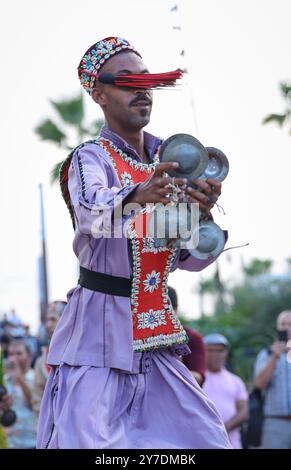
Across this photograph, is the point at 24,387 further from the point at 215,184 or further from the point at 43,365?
the point at 215,184

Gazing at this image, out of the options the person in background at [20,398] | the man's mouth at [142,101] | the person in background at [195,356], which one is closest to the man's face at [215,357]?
the person in background at [20,398]

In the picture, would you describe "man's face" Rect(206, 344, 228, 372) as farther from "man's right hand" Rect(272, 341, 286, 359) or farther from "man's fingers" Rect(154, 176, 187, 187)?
"man's fingers" Rect(154, 176, 187, 187)

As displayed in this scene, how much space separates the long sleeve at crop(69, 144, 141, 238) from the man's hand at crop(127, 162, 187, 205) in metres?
0.08

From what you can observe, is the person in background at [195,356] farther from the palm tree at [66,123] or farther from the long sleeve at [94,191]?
the palm tree at [66,123]

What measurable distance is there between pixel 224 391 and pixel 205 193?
688 centimetres

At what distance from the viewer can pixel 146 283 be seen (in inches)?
222

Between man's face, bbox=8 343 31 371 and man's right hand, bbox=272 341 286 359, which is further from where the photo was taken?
man's face, bbox=8 343 31 371

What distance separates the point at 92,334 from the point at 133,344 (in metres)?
0.20

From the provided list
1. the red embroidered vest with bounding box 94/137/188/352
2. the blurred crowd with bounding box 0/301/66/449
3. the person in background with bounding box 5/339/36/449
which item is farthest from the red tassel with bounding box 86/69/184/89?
the person in background with bounding box 5/339/36/449

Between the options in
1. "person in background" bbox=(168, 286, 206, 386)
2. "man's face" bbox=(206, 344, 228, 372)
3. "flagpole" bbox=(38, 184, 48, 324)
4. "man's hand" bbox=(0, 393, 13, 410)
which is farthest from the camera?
"flagpole" bbox=(38, 184, 48, 324)

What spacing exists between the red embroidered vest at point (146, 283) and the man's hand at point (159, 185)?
22.8 inches

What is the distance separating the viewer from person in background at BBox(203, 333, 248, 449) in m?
11.5

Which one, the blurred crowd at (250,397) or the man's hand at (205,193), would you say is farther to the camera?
the blurred crowd at (250,397)

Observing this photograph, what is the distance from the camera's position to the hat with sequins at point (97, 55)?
19.0 ft
